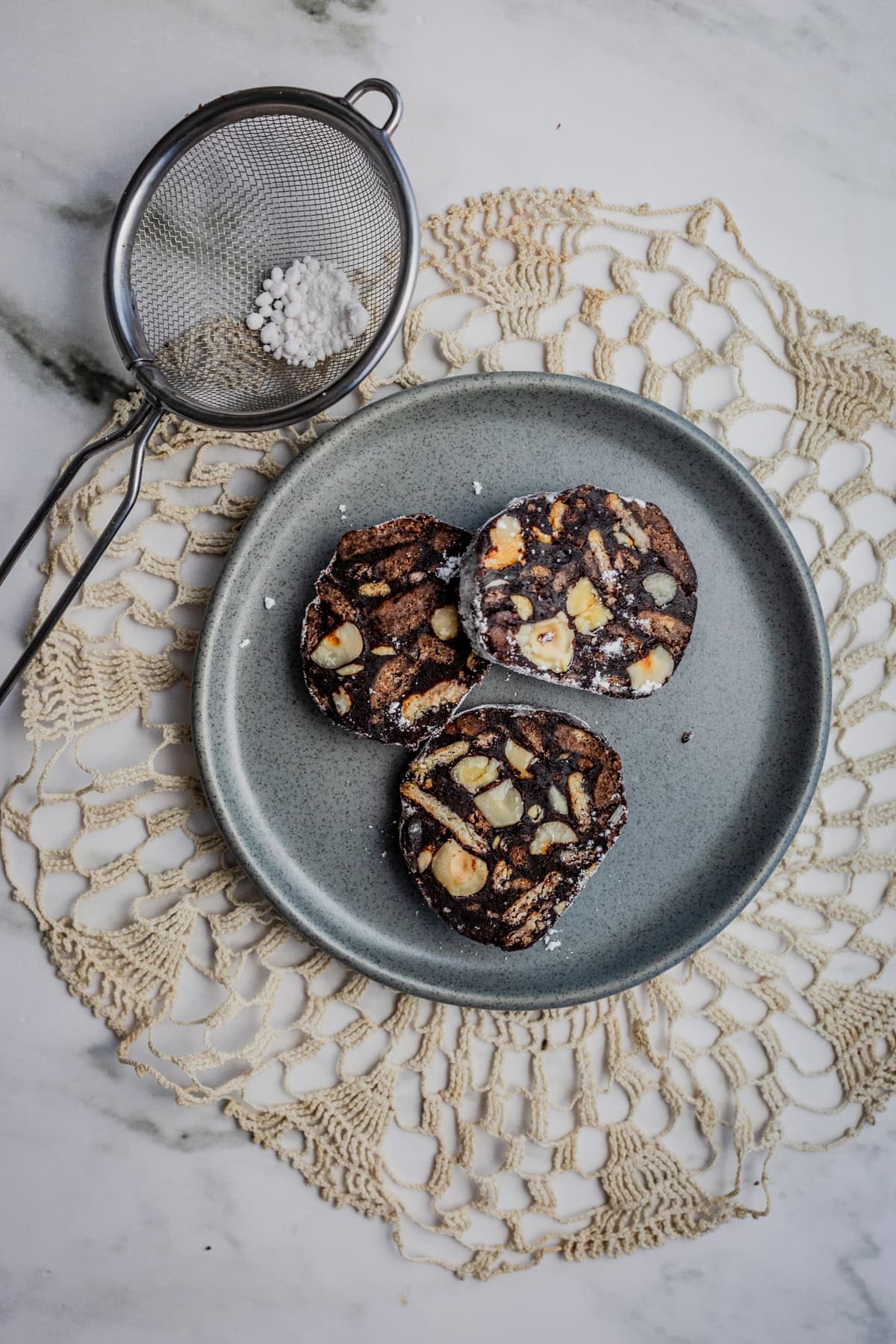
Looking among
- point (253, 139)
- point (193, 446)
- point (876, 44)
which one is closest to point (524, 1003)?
point (193, 446)

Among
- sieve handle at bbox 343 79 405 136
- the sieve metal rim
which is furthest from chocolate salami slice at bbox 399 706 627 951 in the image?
sieve handle at bbox 343 79 405 136

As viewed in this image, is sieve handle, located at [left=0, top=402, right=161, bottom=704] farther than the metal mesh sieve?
No

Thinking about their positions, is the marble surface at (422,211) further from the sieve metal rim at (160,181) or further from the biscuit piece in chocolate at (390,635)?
the biscuit piece in chocolate at (390,635)

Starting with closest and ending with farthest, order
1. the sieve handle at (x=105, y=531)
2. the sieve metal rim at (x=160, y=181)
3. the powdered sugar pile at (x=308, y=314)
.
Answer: the sieve handle at (x=105, y=531) → the sieve metal rim at (x=160, y=181) → the powdered sugar pile at (x=308, y=314)

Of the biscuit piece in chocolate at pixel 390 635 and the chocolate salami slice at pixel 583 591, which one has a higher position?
the chocolate salami slice at pixel 583 591

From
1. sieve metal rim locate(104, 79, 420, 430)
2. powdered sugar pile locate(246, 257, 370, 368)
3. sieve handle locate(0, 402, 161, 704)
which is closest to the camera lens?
sieve handle locate(0, 402, 161, 704)

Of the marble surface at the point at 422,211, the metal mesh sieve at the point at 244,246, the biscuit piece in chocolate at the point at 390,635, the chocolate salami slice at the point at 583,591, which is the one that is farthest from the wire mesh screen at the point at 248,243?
the chocolate salami slice at the point at 583,591

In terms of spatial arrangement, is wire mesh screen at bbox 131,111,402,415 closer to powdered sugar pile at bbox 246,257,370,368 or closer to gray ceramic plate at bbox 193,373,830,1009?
powdered sugar pile at bbox 246,257,370,368

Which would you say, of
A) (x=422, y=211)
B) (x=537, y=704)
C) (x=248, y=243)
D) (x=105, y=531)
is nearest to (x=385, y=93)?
(x=422, y=211)
